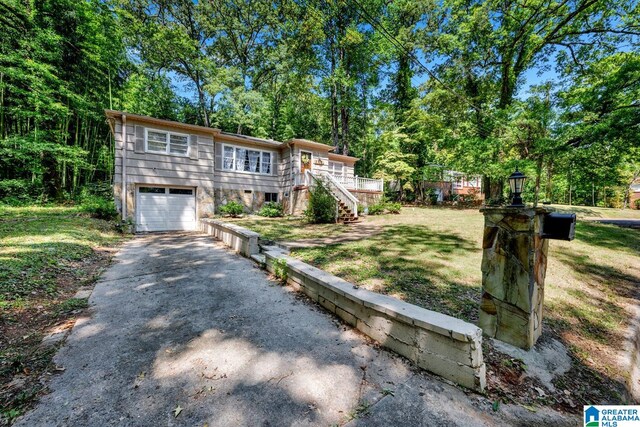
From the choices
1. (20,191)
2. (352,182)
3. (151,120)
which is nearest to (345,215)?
(352,182)

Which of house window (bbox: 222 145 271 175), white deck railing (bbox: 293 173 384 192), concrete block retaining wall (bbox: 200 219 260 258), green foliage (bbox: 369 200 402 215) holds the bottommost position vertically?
concrete block retaining wall (bbox: 200 219 260 258)

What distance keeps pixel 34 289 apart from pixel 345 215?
8870mm

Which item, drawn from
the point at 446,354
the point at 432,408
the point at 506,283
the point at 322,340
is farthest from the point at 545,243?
Result: the point at 322,340

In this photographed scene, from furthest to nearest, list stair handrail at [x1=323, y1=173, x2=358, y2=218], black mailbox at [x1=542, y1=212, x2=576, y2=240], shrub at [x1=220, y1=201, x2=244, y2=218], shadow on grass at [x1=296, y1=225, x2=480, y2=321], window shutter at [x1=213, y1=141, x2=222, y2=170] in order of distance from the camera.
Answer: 1. window shutter at [x1=213, y1=141, x2=222, y2=170]
2. shrub at [x1=220, y1=201, x2=244, y2=218]
3. stair handrail at [x1=323, y1=173, x2=358, y2=218]
4. shadow on grass at [x1=296, y1=225, x2=480, y2=321]
5. black mailbox at [x1=542, y1=212, x2=576, y2=240]

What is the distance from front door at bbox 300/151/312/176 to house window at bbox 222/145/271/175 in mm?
1909

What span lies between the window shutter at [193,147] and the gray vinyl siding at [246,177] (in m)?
1.21

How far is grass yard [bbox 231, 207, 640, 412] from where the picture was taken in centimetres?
225

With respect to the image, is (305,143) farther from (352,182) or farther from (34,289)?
(34,289)

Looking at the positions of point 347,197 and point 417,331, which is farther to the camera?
point 347,197

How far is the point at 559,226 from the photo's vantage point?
95.0 inches

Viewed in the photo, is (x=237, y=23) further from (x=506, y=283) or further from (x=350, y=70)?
(x=506, y=283)

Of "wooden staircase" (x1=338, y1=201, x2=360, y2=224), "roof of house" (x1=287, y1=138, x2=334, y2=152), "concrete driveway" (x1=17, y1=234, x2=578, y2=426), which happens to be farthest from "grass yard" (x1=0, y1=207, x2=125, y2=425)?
"roof of house" (x1=287, y1=138, x2=334, y2=152)

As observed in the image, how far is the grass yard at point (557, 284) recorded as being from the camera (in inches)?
88.5

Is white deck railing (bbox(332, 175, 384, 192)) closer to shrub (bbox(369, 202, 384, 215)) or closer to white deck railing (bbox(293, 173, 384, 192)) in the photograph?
white deck railing (bbox(293, 173, 384, 192))
